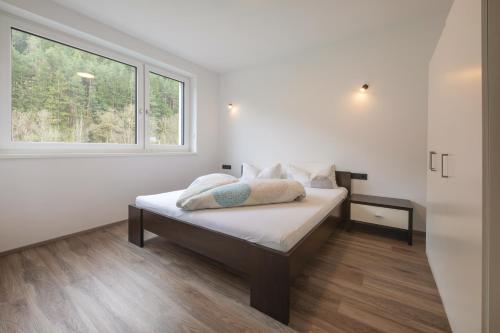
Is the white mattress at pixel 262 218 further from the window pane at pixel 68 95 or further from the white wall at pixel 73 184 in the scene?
the window pane at pixel 68 95

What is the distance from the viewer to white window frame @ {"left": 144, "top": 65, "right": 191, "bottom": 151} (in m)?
3.27

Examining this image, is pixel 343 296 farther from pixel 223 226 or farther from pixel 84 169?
pixel 84 169

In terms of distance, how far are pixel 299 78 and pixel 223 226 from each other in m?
2.78

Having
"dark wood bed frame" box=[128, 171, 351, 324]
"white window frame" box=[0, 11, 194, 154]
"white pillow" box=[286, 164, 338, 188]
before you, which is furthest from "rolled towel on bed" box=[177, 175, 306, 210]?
"white window frame" box=[0, 11, 194, 154]

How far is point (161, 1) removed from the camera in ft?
7.20

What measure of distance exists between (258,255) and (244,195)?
65 cm

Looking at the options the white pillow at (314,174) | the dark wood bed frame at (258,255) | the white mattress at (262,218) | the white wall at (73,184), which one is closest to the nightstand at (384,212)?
the white pillow at (314,174)

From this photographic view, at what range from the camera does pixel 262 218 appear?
1617mm

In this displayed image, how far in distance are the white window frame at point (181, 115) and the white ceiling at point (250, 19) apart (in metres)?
0.42

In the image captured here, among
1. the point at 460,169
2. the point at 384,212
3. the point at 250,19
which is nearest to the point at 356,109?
the point at 384,212

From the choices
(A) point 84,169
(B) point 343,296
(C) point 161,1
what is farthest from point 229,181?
(C) point 161,1

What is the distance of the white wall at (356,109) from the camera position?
8.32ft

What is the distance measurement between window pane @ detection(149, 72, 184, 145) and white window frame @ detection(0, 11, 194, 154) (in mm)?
93

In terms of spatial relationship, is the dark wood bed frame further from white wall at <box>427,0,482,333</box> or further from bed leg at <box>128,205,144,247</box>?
white wall at <box>427,0,482,333</box>
